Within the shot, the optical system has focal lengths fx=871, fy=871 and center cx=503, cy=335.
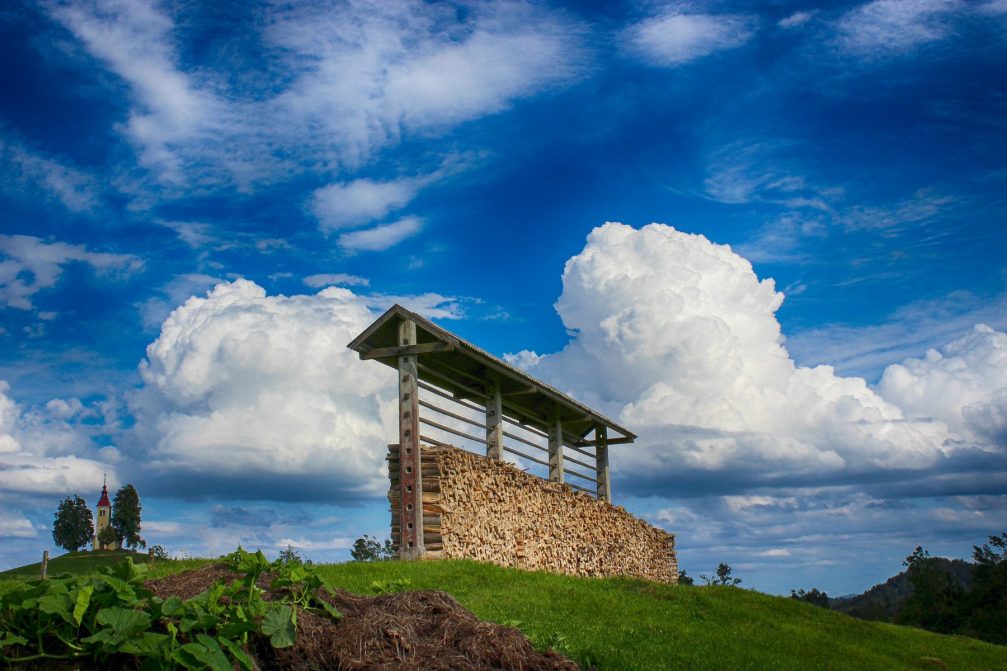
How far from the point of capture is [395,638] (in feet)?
27.5

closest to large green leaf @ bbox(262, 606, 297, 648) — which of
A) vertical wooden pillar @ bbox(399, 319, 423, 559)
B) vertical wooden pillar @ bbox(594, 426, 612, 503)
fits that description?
vertical wooden pillar @ bbox(399, 319, 423, 559)

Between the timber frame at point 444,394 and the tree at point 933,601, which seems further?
the tree at point 933,601

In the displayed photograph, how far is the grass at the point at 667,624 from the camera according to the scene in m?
11.5

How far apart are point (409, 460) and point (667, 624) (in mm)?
6663

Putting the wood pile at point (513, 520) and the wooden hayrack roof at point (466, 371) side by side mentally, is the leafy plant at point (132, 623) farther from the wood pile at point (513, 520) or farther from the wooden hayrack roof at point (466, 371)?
the wooden hayrack roof at point (466, 371)

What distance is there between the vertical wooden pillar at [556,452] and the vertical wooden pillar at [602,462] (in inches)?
171

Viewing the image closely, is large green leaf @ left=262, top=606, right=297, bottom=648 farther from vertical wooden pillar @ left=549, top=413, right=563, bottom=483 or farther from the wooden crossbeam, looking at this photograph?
vertical wooden pillar @ left=549, top=413, right=563, bottom=483

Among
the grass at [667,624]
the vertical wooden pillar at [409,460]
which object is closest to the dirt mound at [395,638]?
the grass at [667,624]

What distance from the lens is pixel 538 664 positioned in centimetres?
890

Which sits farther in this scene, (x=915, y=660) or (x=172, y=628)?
(x=915, y=660)

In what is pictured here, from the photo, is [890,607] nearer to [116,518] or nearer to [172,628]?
[172,628]

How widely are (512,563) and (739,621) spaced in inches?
283

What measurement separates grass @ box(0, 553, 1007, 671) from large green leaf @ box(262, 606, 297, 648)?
340 cm

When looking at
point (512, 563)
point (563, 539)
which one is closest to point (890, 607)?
point (563, 539)
